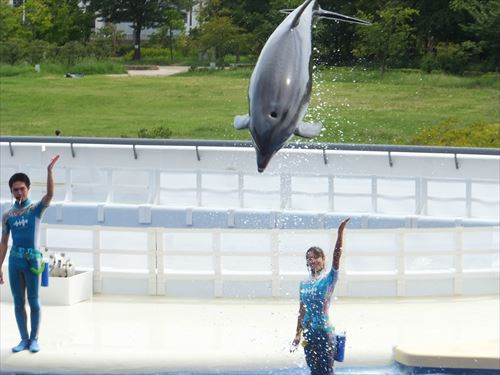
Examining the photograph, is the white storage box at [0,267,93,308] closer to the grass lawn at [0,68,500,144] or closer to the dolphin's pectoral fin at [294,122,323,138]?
the dolphin's pectoral fin at [294,122,323,138]

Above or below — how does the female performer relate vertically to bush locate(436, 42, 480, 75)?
below

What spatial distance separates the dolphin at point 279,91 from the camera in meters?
7.48

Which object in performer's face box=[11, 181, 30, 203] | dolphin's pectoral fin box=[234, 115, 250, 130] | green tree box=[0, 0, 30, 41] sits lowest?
performer's face box=[11, 181, 30, 203]

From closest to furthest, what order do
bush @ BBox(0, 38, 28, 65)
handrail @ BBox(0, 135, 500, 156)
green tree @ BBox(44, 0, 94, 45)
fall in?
handrail @ BBox(0, 135, 500, 156), bush @ BBox(0, 38, 28, 65), green tree @ BBox(44, 0, 94, 45)

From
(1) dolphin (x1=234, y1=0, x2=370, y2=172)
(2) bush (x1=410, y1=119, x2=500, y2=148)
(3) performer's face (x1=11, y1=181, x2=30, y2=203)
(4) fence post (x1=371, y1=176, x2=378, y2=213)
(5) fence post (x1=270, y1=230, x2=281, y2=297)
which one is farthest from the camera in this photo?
(2) bush (x1=410, y1=119, x2=500, y2=148)

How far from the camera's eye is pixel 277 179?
26.2 m

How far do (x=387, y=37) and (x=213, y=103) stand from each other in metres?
8.42

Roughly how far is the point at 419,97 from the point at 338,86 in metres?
3.40

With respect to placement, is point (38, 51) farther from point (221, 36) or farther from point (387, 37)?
point (387, 37)

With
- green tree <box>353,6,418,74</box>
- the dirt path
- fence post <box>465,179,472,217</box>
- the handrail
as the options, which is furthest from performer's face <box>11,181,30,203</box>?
the dirt path

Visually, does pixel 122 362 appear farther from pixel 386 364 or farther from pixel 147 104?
pixel 147 104

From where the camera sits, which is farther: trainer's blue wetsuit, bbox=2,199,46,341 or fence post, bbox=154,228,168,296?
fence post, bbox=154,228,168,296

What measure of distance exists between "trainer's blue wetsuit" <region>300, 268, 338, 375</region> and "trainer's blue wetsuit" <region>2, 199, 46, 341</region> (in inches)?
123

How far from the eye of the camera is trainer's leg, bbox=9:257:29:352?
13.1m
